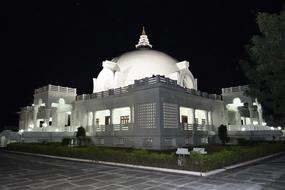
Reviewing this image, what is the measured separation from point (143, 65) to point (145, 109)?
11.4m

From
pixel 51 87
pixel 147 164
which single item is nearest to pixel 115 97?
pixel 147 164

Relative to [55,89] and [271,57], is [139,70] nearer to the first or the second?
[55,89]

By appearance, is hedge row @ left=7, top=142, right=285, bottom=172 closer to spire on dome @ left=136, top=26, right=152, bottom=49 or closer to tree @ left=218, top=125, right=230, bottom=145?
tree @ left=218, top=125, right=230, bottom=145

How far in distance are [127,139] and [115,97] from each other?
566 cm

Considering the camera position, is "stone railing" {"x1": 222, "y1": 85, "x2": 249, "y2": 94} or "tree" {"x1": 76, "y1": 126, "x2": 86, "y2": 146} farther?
"stone railing" {"x1": 222, "y1": 85, "x2": 249, "y2": 94}

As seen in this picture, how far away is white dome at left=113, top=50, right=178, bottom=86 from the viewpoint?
32.3 meters

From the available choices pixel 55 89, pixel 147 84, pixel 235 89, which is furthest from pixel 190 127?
pixel 55 89

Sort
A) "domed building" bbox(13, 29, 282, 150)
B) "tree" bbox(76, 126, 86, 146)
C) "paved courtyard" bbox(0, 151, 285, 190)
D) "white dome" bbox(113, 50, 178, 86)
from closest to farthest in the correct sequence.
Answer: "paved courtyard" bbox(0, 151, 285, 190)
"domed building" bbox(13, 29, 282, 150)
"tree" bbox(76, 126, 86, 146)
"white dome" bbox(113, 50, 178, 86)

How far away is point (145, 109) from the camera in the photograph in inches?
914

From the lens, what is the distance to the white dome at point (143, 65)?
32281 millimetres

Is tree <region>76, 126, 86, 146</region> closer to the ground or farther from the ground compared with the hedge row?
farther from the ground

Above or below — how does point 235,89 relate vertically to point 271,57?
above

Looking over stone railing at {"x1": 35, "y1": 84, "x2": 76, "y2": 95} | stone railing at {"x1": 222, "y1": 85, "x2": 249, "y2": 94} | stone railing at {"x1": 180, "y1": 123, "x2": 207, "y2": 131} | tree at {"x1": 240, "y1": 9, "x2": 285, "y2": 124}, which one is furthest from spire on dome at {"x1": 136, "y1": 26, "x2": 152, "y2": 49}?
tree at {"x1": 240, "y1": 9, "x2": 285, "y2": 124}

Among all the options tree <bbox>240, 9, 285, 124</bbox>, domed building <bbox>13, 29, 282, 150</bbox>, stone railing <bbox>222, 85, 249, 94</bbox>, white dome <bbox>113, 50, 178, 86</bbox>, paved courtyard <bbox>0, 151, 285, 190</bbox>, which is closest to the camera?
paved courtyard <bbox>0, 151, 285, 190</bbox>
